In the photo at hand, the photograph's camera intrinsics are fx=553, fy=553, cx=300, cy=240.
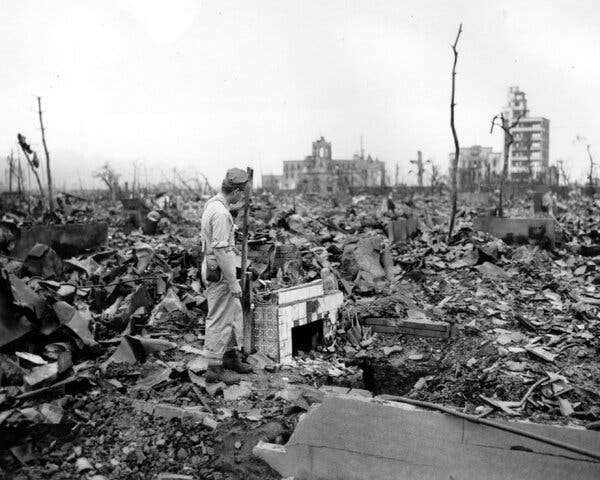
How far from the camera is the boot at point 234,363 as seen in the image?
532 cm

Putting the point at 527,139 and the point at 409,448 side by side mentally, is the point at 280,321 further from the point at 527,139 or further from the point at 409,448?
the point at 527,139

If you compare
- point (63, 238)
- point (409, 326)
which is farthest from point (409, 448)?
point (63, 238)

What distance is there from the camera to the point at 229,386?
16.5 ft

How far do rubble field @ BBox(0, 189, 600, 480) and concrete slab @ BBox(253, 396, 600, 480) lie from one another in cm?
22

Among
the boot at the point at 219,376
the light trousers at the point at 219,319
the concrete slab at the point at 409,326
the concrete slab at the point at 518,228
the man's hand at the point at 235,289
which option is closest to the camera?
the boot at the point at 219,376

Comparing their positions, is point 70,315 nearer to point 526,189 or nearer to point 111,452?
point 111,452

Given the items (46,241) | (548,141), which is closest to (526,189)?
(46,241)

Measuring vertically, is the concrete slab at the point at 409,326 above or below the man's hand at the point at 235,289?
below

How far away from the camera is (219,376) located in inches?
204

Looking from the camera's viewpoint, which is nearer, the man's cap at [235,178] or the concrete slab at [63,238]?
the man's cap at [235,178]

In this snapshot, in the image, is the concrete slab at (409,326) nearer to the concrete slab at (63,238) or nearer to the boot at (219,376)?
the boot at (219,376)

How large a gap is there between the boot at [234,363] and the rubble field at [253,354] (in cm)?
11

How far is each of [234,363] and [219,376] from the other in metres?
0.21

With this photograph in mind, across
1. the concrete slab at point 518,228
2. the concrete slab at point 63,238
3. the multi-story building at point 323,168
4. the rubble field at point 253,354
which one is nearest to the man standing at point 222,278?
the rubble field at point 253,354
